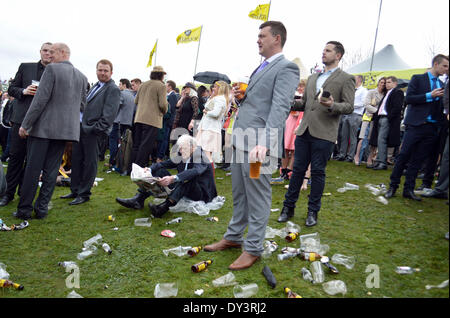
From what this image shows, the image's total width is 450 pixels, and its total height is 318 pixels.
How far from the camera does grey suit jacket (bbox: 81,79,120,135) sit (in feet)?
16.3

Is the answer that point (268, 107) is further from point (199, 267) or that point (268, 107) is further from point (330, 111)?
point (199, 267)

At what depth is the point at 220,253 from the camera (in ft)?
10.5

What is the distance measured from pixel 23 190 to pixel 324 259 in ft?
12.1

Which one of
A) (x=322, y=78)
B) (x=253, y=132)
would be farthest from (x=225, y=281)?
(x=322, y=78)

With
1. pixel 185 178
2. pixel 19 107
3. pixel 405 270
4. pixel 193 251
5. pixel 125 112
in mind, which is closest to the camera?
pixel 405 270

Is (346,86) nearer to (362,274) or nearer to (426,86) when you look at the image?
(426,86)

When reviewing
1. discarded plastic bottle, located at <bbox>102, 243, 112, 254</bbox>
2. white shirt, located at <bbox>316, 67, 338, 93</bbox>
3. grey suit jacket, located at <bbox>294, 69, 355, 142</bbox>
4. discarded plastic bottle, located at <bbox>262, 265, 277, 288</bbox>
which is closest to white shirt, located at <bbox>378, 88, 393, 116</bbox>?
grey suit jacket, located at <bbox>294, 69, 355, 142</bbox>

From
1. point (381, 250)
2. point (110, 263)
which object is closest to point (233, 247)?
point (110, 263)

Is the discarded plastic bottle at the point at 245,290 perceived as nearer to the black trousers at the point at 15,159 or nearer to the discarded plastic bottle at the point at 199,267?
the discarded plastic bottle at the point at 199,267

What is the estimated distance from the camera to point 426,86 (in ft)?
8.67

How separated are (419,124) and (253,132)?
5.51ft

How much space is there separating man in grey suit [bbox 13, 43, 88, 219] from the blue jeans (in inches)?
115

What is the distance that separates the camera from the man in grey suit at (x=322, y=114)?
360 cm

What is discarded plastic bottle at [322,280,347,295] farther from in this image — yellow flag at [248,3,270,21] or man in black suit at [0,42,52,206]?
yellow flag at [248,3,270,21]
